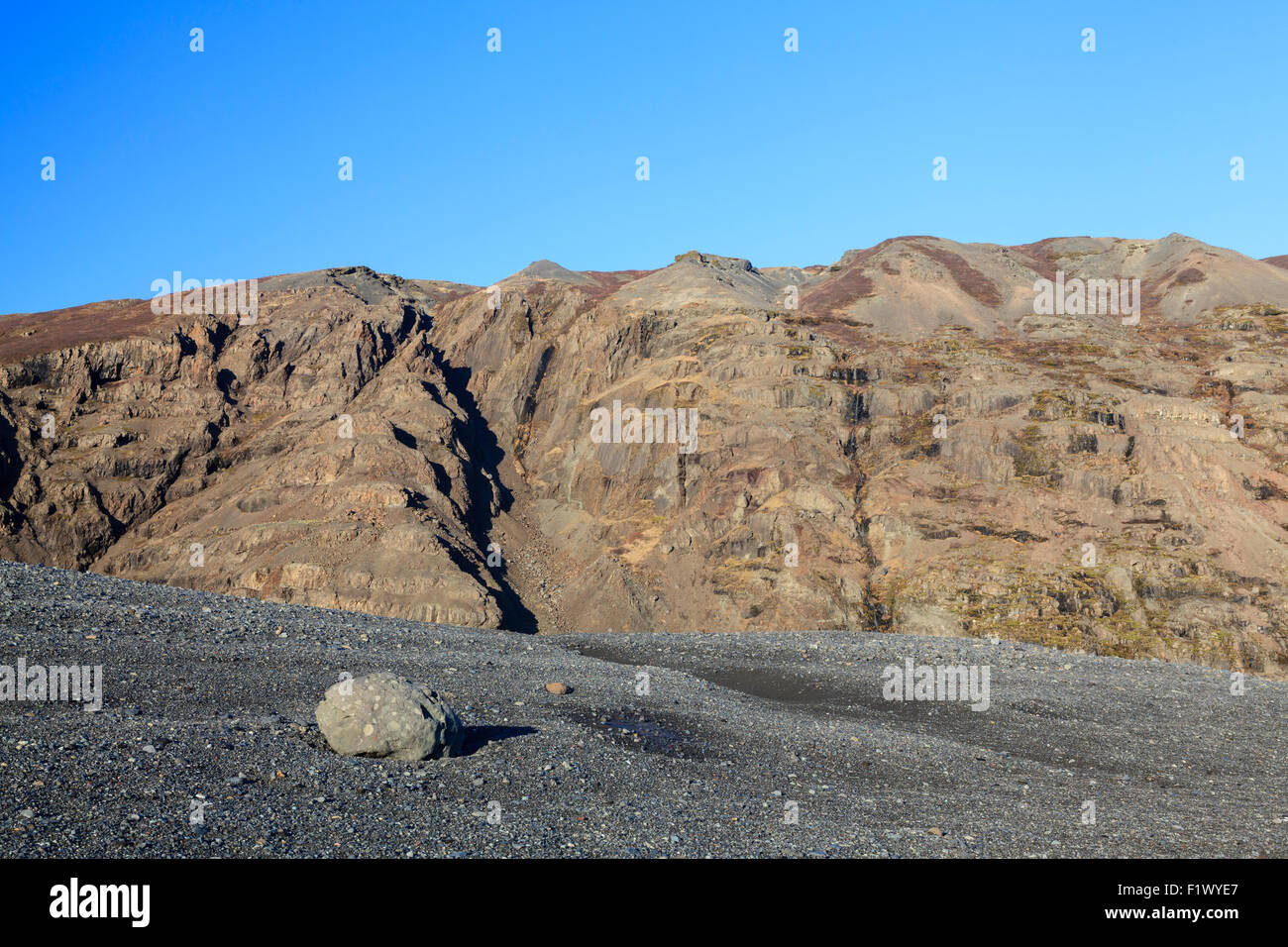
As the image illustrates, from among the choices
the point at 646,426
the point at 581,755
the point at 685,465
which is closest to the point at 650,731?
the point at 581,755

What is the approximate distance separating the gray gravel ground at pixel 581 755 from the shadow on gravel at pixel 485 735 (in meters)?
0.13

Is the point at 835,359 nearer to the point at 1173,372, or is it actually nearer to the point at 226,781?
the point at 1173,372

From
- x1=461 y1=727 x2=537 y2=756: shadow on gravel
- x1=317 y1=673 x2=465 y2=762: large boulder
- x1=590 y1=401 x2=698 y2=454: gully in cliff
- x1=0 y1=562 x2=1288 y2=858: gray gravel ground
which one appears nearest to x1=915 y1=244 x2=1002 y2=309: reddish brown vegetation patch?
x1=590 y1=401 x2=698 y2=454: gully in cliff

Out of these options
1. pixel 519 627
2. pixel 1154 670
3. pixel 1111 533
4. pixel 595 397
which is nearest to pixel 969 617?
pixel 1111 533

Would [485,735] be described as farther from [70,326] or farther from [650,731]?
[70,326]

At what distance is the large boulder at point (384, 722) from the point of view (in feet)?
53.6

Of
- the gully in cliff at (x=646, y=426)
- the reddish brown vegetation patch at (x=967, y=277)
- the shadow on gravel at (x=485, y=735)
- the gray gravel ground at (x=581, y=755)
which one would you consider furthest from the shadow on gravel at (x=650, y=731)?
the reddish brown vegetation patch at (x=967, y=277)

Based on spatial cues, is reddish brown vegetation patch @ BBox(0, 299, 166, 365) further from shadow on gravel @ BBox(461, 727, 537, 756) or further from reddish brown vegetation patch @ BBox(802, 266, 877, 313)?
shadow on gravel @ BBox(461, 727, 537, 756)

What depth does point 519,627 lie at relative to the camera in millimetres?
56562

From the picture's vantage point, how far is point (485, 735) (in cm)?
1900

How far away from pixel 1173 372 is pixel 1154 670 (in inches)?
2018

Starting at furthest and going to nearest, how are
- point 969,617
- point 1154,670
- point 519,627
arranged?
point 519,627, point 969,617, point 1154,670

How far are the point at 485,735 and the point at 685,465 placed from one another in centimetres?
5253
